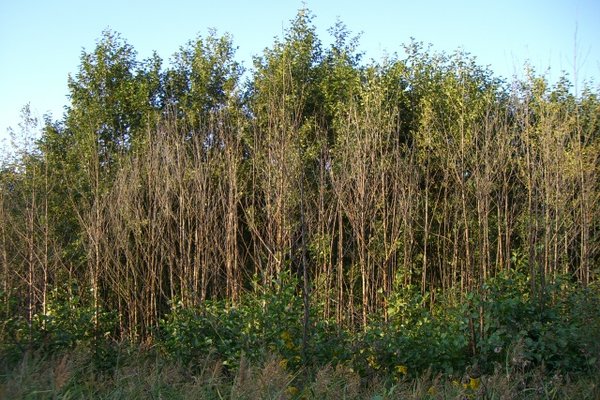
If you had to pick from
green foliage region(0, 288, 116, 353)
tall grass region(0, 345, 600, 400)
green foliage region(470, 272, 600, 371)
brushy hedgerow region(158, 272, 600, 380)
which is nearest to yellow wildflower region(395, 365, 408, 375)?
brushy hedgerow region(158, 272, 600, 380)

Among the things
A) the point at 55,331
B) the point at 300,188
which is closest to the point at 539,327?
the point at 300,188

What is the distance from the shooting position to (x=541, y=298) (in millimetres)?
6664

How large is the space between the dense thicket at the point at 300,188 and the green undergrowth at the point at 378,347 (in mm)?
200

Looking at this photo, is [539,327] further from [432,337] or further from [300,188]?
[300,188]

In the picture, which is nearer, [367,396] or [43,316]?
[367,396]

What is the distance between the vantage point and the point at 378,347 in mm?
6328

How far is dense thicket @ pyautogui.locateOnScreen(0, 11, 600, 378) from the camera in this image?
8.60 meters

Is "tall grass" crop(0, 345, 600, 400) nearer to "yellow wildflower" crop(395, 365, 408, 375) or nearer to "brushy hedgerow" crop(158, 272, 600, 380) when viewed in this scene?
"yellow wildflower" crop(395, 365, 408, 375)

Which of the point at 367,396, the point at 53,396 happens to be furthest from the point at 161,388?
the point at 367,396

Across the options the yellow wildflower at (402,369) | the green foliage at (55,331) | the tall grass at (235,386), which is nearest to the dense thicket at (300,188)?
the green foliage at (55,331)

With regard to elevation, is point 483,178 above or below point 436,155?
below

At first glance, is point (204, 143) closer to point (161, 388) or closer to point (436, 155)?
point (436, 155)

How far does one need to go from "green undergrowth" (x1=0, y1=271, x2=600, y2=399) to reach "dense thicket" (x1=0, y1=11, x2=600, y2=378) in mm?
200

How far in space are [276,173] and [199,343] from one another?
2.63 m
